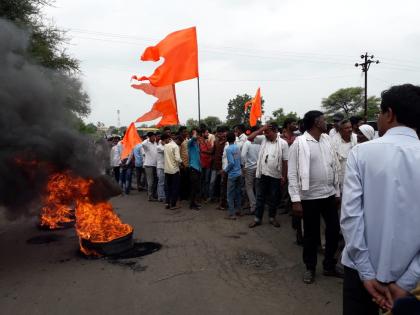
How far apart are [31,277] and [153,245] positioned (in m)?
1.99

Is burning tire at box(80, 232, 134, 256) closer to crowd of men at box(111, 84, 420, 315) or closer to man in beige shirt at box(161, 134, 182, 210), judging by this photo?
crowd of men at box(111, 84, 420, 315)

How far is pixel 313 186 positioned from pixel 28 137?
4.26 meters

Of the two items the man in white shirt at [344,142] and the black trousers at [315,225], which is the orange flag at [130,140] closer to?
the man in white shirt at [344,142]

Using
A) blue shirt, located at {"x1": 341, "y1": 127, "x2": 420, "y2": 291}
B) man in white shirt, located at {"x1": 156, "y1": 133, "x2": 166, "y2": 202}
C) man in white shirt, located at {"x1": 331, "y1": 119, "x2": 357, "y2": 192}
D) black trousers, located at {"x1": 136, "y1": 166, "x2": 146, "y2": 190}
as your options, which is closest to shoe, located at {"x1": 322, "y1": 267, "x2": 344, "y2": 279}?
man in white shirt, located at {"x1": 331, "y1": 119, "x2": 357, "y2": 192}

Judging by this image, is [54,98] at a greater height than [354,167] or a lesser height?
greater

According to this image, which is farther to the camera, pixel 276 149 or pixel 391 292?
Answer: pixel 276 149

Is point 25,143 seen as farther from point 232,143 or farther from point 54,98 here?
point 232,143

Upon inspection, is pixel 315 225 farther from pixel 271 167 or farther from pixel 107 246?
pixel 107 246

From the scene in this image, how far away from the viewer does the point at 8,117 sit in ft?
16.9

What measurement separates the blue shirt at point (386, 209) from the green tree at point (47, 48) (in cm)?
615

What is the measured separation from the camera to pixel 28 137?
17.3ft

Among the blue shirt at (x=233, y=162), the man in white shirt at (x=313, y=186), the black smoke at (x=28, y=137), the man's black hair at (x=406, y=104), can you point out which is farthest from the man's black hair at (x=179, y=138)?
the man's black hair at (x=406, y=104)

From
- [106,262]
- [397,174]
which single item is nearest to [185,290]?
[106,262]

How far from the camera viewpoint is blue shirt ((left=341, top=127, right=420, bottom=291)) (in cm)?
190
